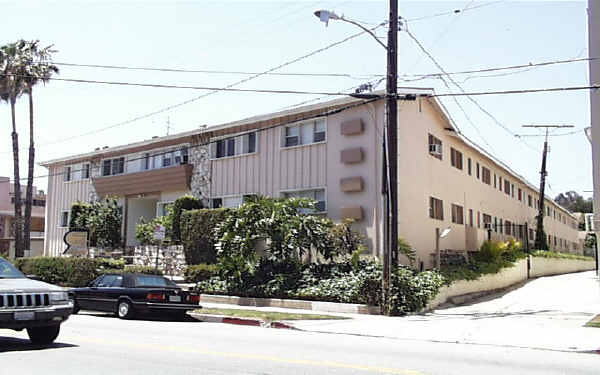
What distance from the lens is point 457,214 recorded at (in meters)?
29.7

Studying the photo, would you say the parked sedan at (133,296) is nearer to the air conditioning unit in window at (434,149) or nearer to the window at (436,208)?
the window at (436,208)

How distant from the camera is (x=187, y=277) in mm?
25125

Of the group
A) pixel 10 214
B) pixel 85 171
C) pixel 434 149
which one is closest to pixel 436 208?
pixel 434 149

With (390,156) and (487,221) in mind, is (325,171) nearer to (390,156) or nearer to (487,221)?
(390,156)

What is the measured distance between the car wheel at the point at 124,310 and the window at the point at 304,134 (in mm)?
10887

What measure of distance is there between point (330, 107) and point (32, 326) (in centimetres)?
1646

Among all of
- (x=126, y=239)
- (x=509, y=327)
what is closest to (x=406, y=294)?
(x=509, y=327)

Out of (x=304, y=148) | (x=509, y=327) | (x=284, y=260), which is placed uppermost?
(x=304, y=148)

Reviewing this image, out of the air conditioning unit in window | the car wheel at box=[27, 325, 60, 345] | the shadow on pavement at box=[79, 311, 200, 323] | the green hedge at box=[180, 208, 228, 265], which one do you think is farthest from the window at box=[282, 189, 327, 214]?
the car wheel at box=[27, 325, 60, 345]

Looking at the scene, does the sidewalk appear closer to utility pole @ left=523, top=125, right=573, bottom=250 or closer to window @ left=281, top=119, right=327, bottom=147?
window @ left=281, top=119, right=327, bottom=147

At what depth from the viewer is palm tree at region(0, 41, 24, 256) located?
3441 cm

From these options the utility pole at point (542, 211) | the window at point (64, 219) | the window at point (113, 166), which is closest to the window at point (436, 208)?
the utility pole at point (542, 211)

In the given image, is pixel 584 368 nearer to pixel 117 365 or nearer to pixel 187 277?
pixel 117 365

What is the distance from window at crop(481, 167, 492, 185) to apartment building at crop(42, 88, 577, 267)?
0.21 ft
